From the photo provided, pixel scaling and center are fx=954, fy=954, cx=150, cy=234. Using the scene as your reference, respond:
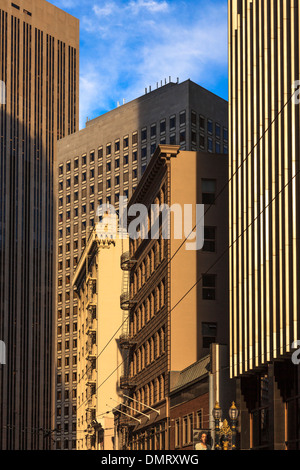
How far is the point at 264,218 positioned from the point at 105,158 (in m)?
130

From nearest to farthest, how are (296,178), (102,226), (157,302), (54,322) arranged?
(296,178) < (157,302) < (102,226) < (54,322)

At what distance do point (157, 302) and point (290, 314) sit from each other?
32.0 metres

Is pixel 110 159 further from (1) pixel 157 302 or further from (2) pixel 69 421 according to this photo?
(1) pixel 157 302

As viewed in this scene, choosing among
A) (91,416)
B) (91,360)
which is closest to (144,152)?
(91,360)

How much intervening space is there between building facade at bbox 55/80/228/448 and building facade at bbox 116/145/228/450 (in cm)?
8605

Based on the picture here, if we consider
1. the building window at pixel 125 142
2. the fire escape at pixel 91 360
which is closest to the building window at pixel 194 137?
the building window at pixel 125 142

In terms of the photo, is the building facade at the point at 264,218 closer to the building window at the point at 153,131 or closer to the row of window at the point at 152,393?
the row of window at the point at 152,393

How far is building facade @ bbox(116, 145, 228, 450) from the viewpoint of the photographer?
7306 centimetres

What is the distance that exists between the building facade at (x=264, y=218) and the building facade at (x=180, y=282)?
14962 mm

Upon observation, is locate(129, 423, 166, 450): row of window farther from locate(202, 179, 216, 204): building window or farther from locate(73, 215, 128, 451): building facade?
locate(73, 215, 128, 451): building facade

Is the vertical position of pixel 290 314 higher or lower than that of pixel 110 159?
lower

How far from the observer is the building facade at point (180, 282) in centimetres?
7306

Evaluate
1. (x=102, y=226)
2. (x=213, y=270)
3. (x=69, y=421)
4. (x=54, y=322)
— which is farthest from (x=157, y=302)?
(x=54, y=322)

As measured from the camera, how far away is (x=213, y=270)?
7388cm
